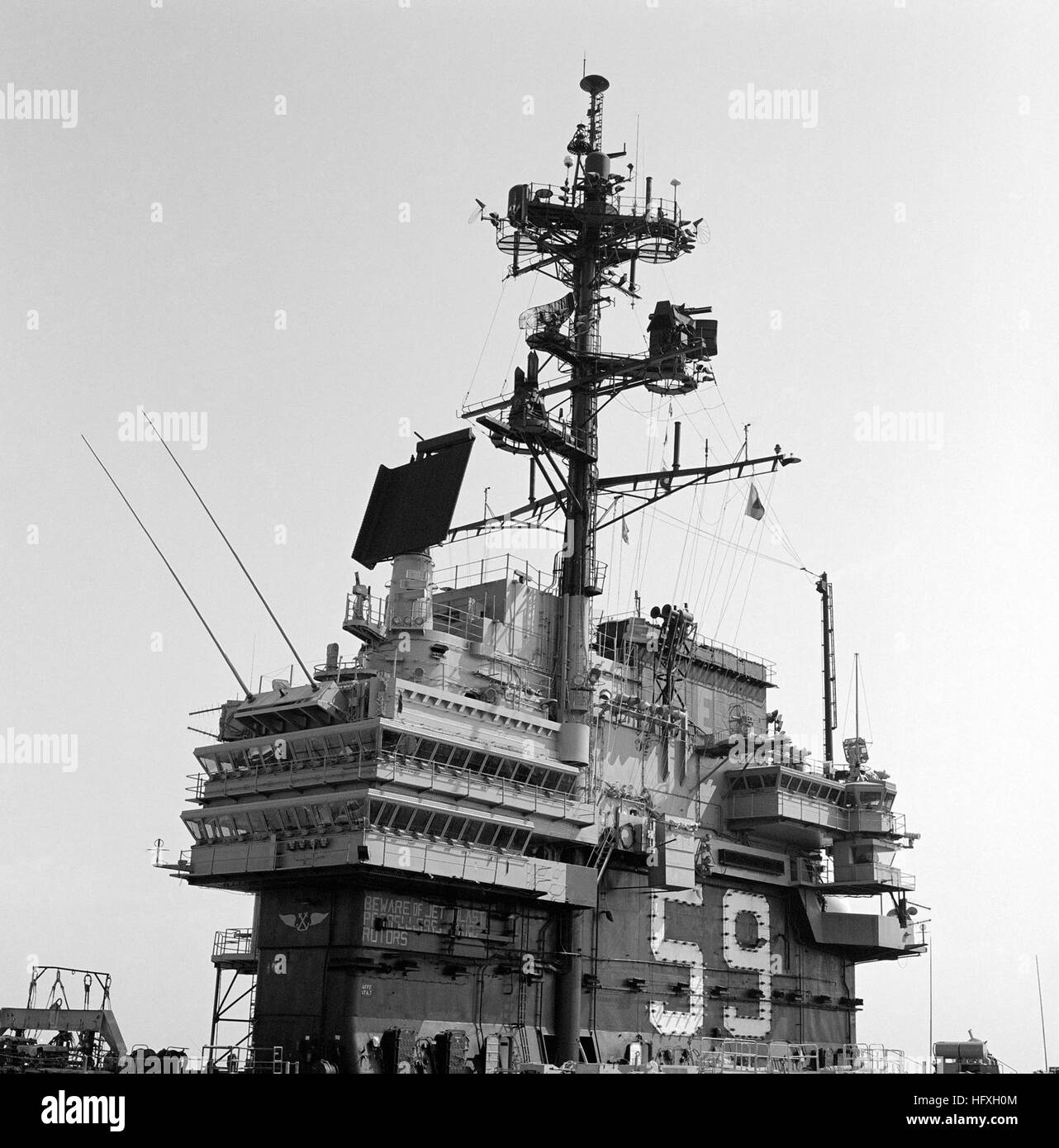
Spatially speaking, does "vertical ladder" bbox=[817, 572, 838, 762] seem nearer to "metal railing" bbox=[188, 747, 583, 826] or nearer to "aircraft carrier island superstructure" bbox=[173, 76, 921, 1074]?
"aircraft carrier island superstructure" bbox=[173, 76, 921, 1074]

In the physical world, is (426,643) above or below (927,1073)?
above

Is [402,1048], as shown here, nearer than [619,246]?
Yes

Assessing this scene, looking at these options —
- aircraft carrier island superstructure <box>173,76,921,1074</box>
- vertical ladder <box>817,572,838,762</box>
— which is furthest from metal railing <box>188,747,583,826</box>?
vertical ladder <box>817,572,838,762</box>

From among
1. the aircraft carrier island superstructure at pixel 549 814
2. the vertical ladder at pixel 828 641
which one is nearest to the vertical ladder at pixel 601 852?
the aircraft carrier island superstructure at pixel 549 814

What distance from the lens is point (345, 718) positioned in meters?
43.9

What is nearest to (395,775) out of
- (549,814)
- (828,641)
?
(549,814)

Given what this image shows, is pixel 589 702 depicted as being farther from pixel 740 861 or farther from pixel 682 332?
pixel 682 332

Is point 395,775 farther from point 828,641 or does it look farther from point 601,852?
point 828,641

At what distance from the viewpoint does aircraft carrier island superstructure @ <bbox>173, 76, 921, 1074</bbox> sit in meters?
42.5
